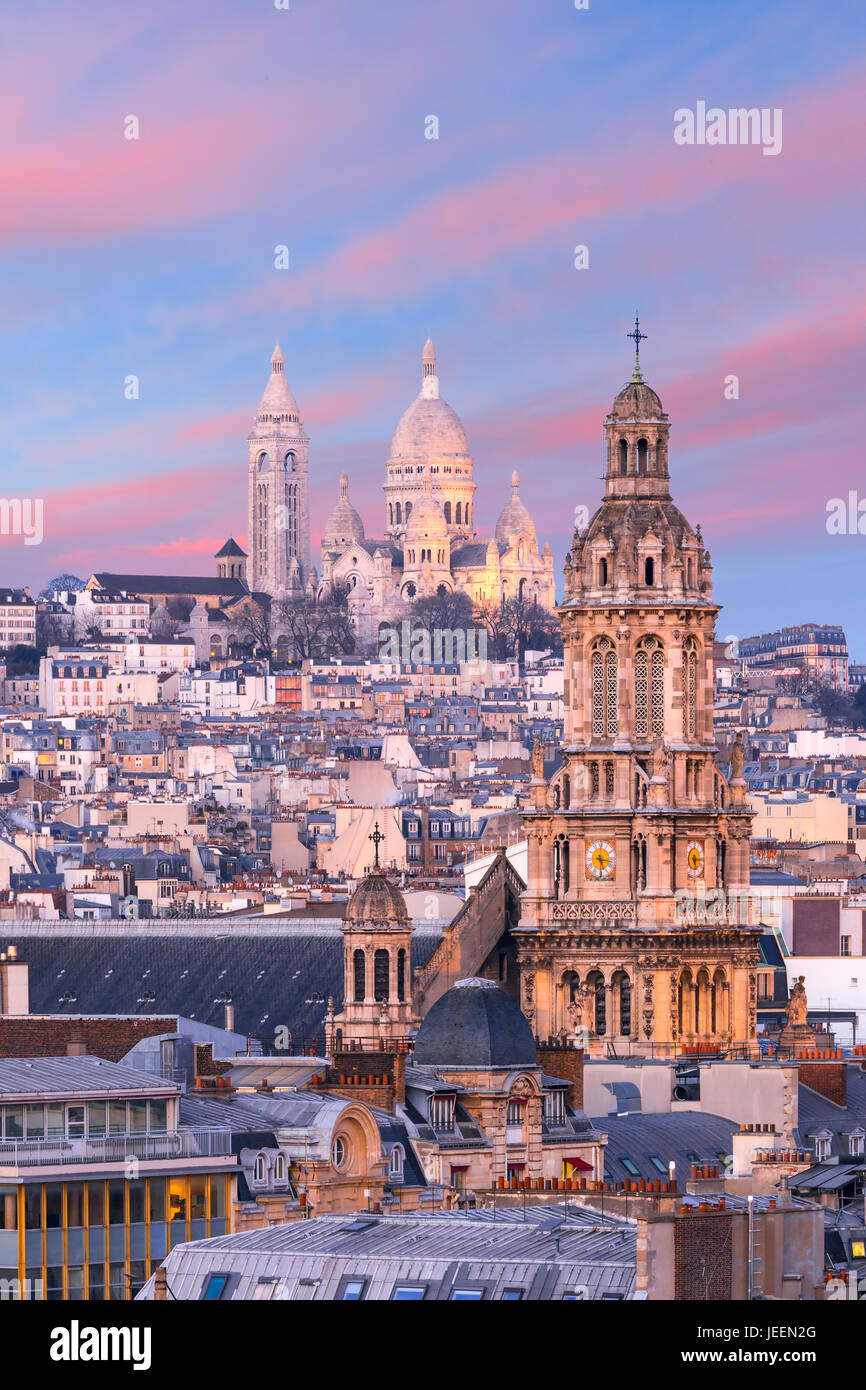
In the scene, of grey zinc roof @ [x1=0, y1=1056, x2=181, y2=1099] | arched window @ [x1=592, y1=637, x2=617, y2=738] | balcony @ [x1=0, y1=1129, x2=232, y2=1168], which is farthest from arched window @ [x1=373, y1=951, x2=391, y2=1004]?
balcony @ [x1=0, y1=1129, x2=232, y2=1168]

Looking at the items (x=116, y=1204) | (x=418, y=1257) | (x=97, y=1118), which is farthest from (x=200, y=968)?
(x=418, y=1257)

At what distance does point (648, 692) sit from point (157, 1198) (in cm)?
2845

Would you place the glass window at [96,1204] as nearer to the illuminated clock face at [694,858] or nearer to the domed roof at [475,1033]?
the domed roof at [475,1033]

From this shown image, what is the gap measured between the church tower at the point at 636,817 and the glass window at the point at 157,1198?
2650 cm

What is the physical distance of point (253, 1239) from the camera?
2994 centimetres

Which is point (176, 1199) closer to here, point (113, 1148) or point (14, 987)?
point (113, 1148)

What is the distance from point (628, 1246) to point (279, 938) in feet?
147

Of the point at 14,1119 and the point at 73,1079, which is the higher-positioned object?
the point at 73,1079

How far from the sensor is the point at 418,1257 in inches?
1092

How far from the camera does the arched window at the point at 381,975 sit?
60656mm

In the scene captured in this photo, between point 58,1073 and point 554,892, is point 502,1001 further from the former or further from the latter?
point 554,892

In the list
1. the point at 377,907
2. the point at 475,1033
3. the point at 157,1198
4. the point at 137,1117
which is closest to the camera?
the point at 157,1198

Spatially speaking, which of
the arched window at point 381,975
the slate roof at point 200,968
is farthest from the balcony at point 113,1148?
the slate roof at point 200,968

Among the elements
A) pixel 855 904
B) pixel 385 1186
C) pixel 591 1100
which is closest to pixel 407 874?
pixel 855 904
